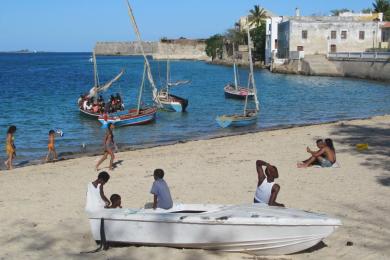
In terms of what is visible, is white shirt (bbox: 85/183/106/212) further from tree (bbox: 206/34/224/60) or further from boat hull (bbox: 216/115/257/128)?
tree (bbox: 206/34/224/60)

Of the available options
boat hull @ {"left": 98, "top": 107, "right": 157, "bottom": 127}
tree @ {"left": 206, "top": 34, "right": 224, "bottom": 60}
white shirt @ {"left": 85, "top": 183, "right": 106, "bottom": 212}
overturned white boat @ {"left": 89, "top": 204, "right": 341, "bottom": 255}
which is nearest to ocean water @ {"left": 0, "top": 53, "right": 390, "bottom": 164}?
boat hull @ {"left": 98, "top": 107, "right": 157, "bottom": 127}

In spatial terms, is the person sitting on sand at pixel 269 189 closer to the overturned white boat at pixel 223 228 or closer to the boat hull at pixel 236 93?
the overturned white boat at pixel 223 228

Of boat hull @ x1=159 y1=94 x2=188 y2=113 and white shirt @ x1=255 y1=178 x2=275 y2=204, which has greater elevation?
white shirt @ x1=255 y1=178 x2=275 y2=204

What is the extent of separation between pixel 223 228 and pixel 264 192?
70.6 inches

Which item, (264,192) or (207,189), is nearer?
(264,192)

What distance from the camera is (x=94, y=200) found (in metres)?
10.1

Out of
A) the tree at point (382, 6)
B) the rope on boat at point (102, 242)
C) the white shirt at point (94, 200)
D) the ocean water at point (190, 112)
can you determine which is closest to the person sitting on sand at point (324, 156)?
the white shirt at point (94, 200)

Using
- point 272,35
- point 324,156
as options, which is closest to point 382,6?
point 272,35

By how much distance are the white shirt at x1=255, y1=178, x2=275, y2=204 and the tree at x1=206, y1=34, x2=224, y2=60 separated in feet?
465

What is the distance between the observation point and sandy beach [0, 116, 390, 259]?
9844mm

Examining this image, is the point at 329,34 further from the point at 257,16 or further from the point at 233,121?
the point at 233,121

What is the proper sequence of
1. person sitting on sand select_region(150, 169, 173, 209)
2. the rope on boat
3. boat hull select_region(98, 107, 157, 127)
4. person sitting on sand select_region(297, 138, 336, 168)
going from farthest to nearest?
boat hull select_region(98, 107, 157, 127) → person sitting on sand select_region(297, 138, 336, 168) → person sitting on sand select_region(150, 169, 173, 209) → the rope on boat

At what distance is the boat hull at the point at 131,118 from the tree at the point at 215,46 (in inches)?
4695

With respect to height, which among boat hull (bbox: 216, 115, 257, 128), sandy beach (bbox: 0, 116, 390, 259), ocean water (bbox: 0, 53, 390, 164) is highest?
sandy beach (bbox: 0, 116, 390, 259)
